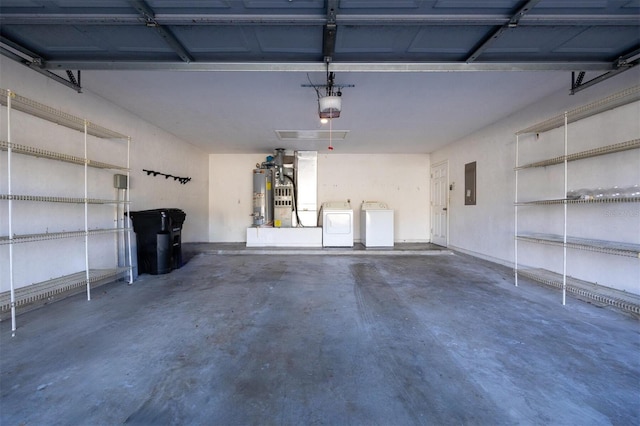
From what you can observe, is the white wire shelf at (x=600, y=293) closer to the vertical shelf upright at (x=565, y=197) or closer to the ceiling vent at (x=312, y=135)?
the vertical shelf upright at (x=565, y=197)

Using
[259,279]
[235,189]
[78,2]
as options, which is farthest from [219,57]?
[235,189]

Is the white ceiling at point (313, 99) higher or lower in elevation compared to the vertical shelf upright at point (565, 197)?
higher

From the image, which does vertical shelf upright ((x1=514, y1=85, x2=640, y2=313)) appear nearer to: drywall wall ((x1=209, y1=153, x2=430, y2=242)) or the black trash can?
drywall wall ((x1=209, y1=153, x2=430, y2=242))

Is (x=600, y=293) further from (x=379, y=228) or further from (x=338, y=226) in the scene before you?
(x=338, y=226)

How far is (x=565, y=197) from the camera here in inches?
107

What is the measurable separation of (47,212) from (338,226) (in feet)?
15.0

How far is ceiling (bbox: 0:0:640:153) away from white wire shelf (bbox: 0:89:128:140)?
0.35 metres

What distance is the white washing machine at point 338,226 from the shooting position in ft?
18.9

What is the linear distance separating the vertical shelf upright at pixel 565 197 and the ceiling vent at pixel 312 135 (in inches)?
115

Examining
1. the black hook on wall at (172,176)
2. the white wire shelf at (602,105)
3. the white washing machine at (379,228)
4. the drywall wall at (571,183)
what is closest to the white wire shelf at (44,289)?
the black hook on wall at (172,176)

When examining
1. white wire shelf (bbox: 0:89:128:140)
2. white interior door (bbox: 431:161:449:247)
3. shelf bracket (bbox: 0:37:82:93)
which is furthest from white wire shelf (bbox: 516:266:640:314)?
shelf bracket (bbox: 0:37:82:93)

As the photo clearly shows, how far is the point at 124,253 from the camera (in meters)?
3.62

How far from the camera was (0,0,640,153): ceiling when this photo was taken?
5.57 feet

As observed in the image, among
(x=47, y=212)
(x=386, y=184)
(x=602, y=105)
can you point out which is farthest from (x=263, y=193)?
(x=602, y=105)
